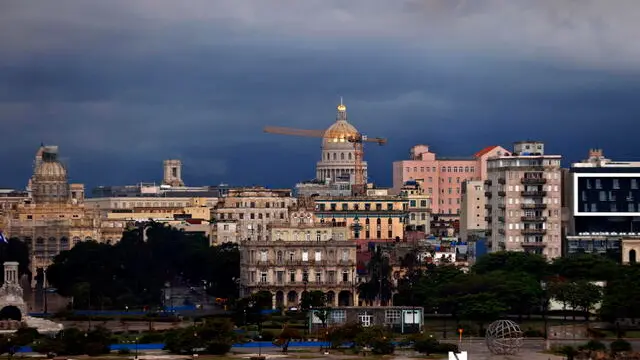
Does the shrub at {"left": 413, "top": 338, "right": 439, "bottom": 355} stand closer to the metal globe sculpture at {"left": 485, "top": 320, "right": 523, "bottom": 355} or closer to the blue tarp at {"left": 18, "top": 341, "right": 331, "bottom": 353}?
the metal globe sculpture at {"left": 485, "top": 320, "right": 523, "bottom": 355}

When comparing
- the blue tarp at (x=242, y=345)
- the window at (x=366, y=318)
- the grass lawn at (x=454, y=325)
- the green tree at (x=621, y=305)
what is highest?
the green tree at (x=621, y=305)

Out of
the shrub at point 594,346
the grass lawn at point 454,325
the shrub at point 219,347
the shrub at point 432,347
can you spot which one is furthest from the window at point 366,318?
the shrub at point 594,346

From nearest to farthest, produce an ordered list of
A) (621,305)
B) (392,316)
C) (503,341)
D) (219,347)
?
(503,341), (219,347), (392,316), (621,305)

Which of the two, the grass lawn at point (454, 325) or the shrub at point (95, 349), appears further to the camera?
the grass lawn at point (454, 325)

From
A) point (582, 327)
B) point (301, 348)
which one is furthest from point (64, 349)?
point (582, 327)

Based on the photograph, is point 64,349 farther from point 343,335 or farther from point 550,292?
point 550,292

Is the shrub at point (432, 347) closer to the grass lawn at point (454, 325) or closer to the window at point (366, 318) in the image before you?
the grass lawn at point (454, 325)

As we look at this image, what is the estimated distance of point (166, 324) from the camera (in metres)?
192

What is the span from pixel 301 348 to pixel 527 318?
34.1 metres

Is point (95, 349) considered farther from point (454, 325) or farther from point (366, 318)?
point (454, 325)

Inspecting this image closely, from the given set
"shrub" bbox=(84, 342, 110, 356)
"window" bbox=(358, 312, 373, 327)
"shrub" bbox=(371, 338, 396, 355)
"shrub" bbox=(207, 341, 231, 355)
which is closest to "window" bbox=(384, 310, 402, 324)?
"window" bbox=(358, 312, 373, 327)

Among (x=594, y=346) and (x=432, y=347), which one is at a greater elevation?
(x=594, y=346)

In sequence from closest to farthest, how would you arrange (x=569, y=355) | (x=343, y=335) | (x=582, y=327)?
1. (x=569, y=355)
2. (x=343, y=335)
3. (x=582, y=327)

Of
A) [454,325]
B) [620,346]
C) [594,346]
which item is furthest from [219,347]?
[454,325]
